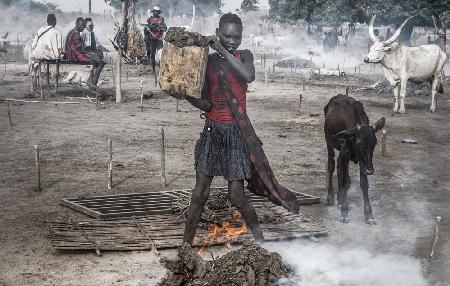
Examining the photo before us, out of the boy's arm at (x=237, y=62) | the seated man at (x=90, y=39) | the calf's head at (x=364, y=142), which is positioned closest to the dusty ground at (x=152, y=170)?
the calf's head at (x=364, y=142)

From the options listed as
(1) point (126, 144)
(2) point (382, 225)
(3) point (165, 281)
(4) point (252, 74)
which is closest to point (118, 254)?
(3) point (165, 281)

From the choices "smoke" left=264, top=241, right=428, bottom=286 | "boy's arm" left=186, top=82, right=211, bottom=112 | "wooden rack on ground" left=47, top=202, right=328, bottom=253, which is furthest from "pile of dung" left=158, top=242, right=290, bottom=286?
"boy's arm" left=186, top=82, right=211, bottom=112

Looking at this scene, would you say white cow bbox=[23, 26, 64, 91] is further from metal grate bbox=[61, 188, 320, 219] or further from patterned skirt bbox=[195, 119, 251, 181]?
patterned skirt bbox=[195, 119, 251, 181]

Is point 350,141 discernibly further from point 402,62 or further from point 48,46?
point 48,46

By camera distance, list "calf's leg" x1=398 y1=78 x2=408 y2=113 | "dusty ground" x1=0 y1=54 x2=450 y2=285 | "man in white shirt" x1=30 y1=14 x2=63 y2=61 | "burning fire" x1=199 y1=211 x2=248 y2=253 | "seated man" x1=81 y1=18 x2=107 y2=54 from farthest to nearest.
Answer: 1. "seated man" x1=81 y1=18 x2=107 y2=54
2. "man in white shirt" x1=30 y1=14 x2=63 y2=61
3. "calf's leg" x1=398 y1=78 x2=408 y2=113
4. "burning fire" x1=199 y1=211 x2=248 y2=253
5. "dusty ground" x1=0 y1=54 x2=450 y2=285

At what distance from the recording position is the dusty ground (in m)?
5.42

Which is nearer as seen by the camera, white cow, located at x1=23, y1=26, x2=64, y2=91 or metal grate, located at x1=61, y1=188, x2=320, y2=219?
metal grate, located at x1=61, y1=188, x2=320, y2=219

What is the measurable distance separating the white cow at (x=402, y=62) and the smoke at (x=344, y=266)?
10426 millimetres

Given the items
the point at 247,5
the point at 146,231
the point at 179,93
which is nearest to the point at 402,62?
the point at 146,231

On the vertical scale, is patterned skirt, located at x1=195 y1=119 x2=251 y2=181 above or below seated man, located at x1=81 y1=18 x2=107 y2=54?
below

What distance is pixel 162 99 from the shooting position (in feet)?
56.5

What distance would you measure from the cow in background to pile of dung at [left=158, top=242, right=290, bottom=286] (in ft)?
7.43

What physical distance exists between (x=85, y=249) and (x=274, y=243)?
6.56ft

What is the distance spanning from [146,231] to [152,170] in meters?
3.00
